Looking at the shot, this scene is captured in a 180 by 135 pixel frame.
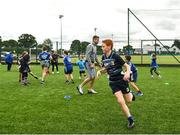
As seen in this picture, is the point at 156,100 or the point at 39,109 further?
the point at 156,100

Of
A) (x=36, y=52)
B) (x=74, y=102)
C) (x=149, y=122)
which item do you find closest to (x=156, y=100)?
(x=74, y=102)

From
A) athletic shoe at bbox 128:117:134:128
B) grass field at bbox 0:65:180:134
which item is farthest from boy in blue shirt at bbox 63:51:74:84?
athletic shoe at bbox 128:117:134:128

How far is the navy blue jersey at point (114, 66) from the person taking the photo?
842 cm

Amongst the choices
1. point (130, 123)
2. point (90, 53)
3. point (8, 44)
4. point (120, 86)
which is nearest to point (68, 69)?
point (90, 53)

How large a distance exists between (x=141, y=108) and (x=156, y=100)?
183cm

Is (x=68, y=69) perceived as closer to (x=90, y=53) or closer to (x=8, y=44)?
(x=90, y=53)

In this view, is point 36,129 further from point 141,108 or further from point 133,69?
point 133,69

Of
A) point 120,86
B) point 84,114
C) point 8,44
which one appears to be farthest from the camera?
point 8,44

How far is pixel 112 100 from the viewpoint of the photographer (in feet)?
39.8

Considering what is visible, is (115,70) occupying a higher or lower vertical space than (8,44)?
lower

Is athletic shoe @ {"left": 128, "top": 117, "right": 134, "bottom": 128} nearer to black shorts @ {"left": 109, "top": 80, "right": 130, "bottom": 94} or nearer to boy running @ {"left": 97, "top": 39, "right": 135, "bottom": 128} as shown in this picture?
boy running @ {"left": 97, "top": 39, "right": 135, "bottom": 128}

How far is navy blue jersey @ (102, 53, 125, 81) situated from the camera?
8.42 meters

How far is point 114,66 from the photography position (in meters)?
8.47

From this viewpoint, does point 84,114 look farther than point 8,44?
No
